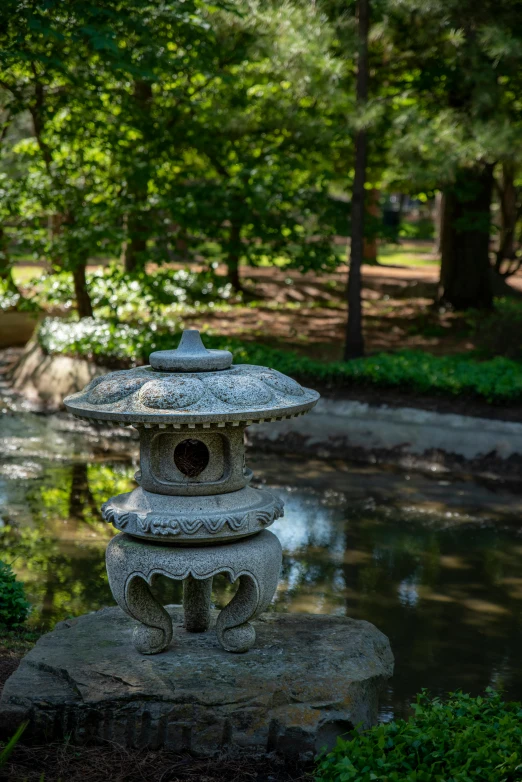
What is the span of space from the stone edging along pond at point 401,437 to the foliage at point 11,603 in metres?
6.39

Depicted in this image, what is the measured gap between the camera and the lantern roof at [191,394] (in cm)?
492

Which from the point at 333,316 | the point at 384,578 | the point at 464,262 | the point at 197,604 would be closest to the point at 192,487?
the point at 197,604

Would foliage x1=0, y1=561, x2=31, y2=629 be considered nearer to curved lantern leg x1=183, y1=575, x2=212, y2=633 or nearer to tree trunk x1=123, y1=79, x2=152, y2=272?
curved lantern leg x1=183, y1=575, x2=212, y2=633

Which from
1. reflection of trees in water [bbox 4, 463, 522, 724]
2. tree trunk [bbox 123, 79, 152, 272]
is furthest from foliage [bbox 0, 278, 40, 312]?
reflection of trees in water [bbox 4, 463, 522, 724]

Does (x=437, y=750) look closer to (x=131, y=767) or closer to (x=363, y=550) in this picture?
(x=131, y=767)

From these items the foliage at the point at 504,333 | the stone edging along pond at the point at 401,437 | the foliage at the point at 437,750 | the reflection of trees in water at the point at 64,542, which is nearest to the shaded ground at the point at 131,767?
the foliage at the point at 437,750

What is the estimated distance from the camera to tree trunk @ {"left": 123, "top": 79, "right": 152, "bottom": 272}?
1336 centimetres

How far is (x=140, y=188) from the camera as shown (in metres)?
13.7

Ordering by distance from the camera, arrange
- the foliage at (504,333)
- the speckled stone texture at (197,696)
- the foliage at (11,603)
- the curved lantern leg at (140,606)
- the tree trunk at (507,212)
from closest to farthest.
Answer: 1. the speckled stone texture at (197,696)
2. the curved lantern leg at (140,606)
3. the foliage at (11,603)
4. the foliage at (504,333)
5. the tree trunk at (507,212)

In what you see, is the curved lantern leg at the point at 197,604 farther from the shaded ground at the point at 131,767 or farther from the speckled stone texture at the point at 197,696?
the shaded ground at the point at 131,767

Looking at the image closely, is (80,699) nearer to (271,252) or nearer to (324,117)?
(271,252)

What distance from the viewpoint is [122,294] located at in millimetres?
15734

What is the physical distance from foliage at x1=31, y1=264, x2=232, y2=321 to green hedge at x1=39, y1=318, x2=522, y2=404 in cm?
48

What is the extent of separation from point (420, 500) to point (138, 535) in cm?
579
